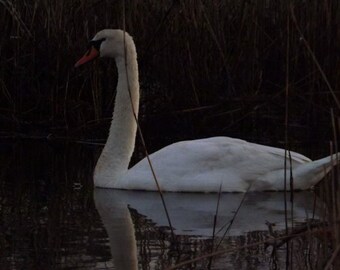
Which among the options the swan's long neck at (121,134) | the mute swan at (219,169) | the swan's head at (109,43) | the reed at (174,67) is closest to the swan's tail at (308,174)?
the mute swan at (219,169)

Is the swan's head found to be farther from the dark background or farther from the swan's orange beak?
the dark background

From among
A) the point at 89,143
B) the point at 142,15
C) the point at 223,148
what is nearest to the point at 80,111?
the point at 89,143

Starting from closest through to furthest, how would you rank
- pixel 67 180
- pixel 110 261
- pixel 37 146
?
1. pixel 110 261
2. pixel 67 180
3. pixel 37 146

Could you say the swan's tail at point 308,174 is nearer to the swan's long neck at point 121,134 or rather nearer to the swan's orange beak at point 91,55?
the swan's long neck at point 121,134

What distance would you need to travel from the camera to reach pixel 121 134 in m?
8.80

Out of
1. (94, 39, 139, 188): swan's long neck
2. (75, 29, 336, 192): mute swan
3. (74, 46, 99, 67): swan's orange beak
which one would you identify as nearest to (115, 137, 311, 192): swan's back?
(75, 29, 336, 192): mute swan

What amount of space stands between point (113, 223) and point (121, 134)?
192 cm

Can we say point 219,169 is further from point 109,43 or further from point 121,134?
point 109,43

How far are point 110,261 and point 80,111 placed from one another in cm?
482

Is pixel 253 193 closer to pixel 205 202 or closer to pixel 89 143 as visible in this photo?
pixel 205 202

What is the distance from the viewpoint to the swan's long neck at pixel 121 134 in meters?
8.53

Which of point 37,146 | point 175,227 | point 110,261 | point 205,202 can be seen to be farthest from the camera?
point 37,146

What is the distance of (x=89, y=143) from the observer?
10289 millimetres

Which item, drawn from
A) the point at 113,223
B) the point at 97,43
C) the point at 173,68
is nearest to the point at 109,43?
the point at 97,43
